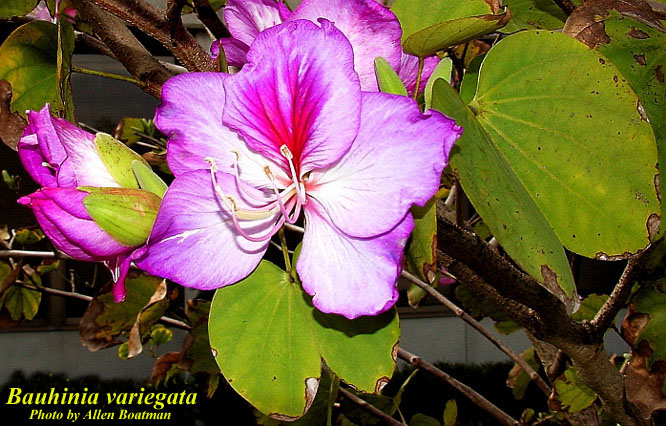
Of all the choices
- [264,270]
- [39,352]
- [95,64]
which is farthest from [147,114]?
[264,270]

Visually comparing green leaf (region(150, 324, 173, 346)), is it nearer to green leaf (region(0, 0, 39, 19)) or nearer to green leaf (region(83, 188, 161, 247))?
green leaf (region(0, 0, 39, 19))

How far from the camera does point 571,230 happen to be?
0.31 meters

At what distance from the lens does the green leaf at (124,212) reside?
0.27 meters

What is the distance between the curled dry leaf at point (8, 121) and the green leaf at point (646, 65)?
1.50 ft

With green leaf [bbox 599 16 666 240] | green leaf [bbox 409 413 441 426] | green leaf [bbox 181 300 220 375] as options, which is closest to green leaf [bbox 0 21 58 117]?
green leaf [bbox 599 16 666 240]

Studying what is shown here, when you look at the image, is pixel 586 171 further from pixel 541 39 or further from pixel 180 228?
pixel 180 228

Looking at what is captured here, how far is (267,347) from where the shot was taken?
35cm

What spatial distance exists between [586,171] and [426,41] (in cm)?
10

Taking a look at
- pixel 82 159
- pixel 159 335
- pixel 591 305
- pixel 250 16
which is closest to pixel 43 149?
pixel 82 159

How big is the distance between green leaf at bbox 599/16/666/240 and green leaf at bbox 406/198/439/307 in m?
0.15

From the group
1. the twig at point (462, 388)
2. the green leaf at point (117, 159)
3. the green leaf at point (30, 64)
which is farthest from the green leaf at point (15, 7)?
the twig at point (462, 388)

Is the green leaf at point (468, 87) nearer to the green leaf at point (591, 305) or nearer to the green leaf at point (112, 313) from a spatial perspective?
the green leaf at point (591, 305)

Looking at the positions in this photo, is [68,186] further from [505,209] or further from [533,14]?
[533,14]

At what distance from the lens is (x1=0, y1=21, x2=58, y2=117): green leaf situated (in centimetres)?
55
